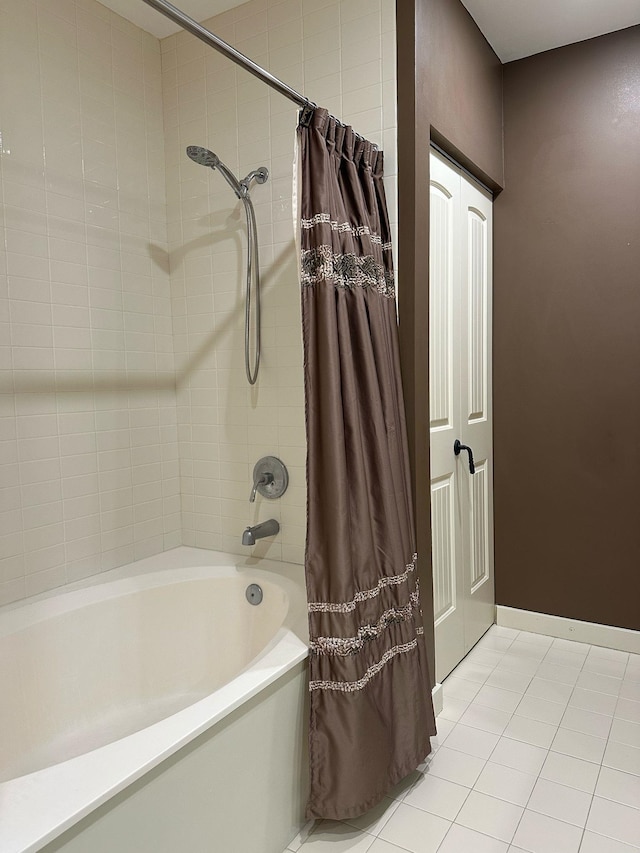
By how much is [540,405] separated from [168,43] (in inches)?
87.0

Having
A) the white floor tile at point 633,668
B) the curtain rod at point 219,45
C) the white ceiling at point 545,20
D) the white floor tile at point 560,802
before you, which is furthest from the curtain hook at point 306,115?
the white floor tile at point 633,668

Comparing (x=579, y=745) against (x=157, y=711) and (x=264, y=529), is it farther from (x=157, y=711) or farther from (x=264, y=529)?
(x=157, y=711)

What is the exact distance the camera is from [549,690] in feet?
7.86

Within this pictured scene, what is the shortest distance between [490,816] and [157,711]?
108 cm

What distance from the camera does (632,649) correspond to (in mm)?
2674

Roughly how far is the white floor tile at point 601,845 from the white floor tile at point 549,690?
2.29 feet

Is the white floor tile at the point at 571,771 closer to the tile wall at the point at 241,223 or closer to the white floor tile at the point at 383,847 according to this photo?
the white floor tile at the point at 383,847

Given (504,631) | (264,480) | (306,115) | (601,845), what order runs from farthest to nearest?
(504,631) → (264,480) → (306,115) → (601,845)

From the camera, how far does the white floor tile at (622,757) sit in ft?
6.28

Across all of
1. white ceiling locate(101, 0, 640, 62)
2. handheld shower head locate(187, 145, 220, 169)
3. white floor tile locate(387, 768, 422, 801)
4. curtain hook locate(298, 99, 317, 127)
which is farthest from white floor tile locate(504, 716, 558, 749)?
white ceiling locate(101, 0, 640, 62)

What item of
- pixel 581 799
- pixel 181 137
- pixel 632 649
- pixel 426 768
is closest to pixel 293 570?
pixel 426 768

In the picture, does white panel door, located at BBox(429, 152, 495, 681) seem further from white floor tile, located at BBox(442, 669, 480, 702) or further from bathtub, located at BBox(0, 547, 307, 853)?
bathtub, located at BBox(0, 547, 307, 853)

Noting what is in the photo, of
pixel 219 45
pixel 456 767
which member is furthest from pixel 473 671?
pixel 219 45

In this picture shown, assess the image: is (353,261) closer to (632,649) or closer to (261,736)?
(261,736)
